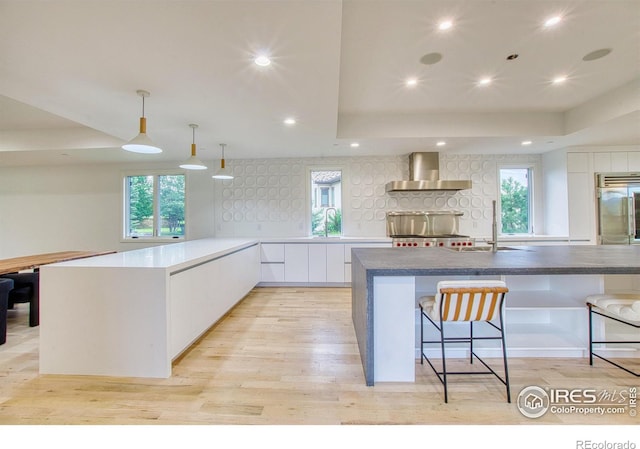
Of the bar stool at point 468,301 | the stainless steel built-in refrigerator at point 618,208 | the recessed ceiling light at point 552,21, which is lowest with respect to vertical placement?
the bar stool at point 468,301

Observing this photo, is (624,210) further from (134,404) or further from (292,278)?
(134,404)

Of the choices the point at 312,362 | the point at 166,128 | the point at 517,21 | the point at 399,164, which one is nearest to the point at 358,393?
the point at 312,362

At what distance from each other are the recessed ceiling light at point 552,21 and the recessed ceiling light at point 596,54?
0.72 metres

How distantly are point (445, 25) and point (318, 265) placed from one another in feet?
11.3

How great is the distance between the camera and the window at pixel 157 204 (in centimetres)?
517

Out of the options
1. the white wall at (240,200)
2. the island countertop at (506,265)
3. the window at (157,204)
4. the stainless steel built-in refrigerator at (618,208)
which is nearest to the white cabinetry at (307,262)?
the white wall at (240,200)

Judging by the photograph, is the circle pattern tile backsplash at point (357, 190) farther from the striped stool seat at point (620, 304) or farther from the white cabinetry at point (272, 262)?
the striped stool seat at point (620, 304)

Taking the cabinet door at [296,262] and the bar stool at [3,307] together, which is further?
the cabinet door at [296,262]

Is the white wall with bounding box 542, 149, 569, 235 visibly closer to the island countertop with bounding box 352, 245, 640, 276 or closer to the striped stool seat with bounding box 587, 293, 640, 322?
the island countertop with bounding box 352, 245, 640, 276

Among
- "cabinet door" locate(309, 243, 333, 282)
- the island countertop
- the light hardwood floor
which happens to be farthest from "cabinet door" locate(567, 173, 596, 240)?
"cabinet door" locate(309, 243, 333, 282)

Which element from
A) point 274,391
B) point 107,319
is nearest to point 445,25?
point 274,391

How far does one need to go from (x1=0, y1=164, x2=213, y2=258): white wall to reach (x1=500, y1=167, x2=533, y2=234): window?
6833 mm

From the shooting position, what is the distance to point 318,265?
4465 millimetres

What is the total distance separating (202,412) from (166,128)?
3114mm
